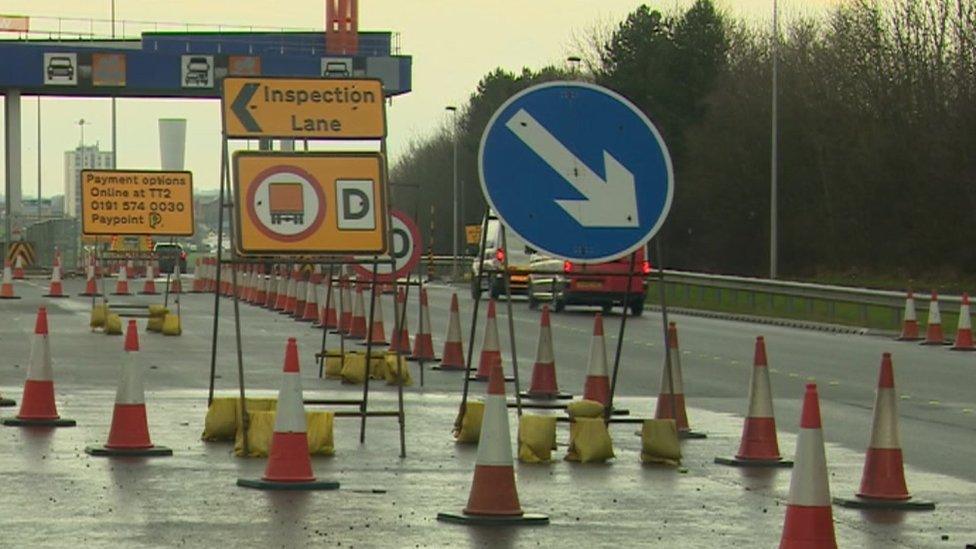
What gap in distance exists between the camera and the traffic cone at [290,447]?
12.7 m

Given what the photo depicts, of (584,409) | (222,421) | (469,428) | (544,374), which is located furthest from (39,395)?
(544,374)

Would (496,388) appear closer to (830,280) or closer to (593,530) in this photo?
(593,530)

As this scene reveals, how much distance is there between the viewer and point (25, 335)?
32.0 metres

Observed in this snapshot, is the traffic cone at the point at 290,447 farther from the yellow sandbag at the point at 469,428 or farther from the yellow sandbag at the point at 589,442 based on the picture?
the yellow sandbag at the point at 469,428

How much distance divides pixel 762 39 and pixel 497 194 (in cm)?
8018

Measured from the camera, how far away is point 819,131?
254 feet

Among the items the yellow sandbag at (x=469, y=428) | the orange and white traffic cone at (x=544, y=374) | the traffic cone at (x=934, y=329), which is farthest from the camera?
the traffic cone at (x=934, y=329)

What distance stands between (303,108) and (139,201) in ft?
65.8

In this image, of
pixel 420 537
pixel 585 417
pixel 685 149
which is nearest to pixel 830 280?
pixel 685 149

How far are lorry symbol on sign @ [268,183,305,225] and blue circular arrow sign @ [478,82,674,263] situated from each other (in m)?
1.74

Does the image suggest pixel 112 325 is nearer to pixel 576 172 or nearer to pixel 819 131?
pixel 576 172

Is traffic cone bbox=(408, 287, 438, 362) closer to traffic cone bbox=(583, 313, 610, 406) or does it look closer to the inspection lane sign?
traffic cone bbox=(583, 313, 610, 406)

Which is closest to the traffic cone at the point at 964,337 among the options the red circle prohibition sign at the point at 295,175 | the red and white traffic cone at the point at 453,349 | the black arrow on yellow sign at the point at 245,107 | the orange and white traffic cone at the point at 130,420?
the red and white traffic cone at the point at 453,349

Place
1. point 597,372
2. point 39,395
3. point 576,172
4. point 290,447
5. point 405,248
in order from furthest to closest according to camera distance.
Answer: point 405,248
point 597,372
point 39,395
point 576,172
point 290,447
